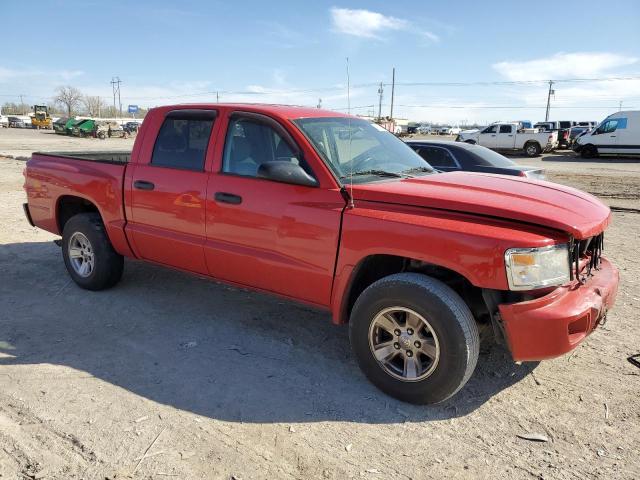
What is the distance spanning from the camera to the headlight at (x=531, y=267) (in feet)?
9.32

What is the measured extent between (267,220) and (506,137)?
29.2 m

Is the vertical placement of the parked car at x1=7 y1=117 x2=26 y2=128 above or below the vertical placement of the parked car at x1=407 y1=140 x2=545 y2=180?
above

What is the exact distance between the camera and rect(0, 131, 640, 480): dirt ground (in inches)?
106

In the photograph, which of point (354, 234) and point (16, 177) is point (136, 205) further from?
point (16, 177)

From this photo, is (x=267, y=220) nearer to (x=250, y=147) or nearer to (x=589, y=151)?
(x=250, y=147)

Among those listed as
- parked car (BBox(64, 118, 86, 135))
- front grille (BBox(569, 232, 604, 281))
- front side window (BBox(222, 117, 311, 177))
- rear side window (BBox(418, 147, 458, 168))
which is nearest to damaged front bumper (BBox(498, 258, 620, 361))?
front grille (BBox(569, 232, 604, 281))

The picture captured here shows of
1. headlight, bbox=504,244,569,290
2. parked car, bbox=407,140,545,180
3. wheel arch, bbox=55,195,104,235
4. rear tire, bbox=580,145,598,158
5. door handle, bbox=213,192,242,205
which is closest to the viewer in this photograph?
headlight, bbox=504,244,569,290

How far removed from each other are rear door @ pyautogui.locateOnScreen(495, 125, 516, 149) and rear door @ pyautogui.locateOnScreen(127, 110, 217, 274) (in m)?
28.6

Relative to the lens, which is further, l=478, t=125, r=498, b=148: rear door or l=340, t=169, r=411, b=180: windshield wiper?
l=478, t=125, r=498, b=148: rear door

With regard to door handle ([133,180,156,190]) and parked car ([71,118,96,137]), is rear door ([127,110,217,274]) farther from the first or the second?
parked car ([71,118,96,137])

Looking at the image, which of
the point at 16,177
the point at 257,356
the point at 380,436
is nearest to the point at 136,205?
the point at 257,356

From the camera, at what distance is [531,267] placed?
113 inches

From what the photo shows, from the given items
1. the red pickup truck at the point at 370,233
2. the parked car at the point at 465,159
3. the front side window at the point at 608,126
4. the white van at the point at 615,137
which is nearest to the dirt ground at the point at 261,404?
the red pickup truck at the point at 370,233

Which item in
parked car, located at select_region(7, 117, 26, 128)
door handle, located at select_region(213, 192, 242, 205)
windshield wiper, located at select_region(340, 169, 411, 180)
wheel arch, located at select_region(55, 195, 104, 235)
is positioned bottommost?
wheel arch, located at select_region(55, 195, 104, 235)
